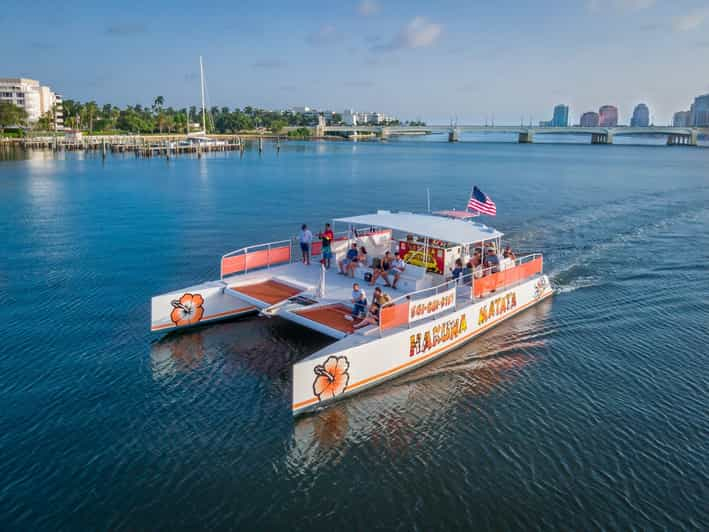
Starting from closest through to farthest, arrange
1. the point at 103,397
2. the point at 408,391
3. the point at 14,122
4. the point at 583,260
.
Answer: the point at 103,397 < the point at 408,391 < the point at 583,260 < the point at 14,122

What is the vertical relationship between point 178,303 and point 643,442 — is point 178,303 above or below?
above

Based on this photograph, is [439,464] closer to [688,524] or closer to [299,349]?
[688,524]

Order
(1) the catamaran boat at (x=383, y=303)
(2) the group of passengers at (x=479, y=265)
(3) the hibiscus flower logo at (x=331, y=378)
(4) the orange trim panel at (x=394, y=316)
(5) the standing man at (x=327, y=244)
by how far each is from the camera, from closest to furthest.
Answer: (3) the hibiscus flower logo at (x=331, y=378) → (1) the catamaran boat at (x=383, y=303) → (4) the orange trim panel at (x=394, y=316) → (2) the group of passengers at (x=479, y=265) → (5) the standing man at (x=327, y=244)

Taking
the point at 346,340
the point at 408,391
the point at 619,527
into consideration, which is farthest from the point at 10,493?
the point at 619,527

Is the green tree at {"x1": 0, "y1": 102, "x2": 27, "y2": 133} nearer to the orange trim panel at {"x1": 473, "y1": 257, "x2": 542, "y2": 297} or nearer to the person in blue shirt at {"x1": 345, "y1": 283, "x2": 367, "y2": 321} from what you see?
the orange trim panel at {"x1": 473, "y1": 257, "x2": 542, "y2": 297}

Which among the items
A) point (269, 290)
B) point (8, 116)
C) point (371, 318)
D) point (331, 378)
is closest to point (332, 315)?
point (371, 318)

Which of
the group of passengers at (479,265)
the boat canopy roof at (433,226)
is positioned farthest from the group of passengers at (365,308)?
the boat canopy roof at (433,226)

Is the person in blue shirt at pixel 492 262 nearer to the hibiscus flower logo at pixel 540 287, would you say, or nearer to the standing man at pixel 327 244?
the hibiscus flower logo at pixel 540 287
